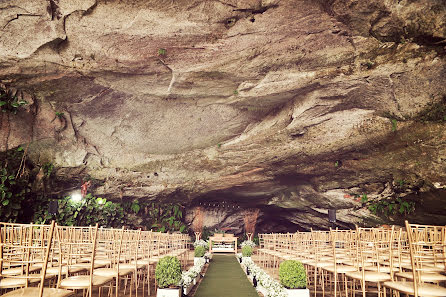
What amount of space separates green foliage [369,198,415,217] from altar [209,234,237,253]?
235 inches

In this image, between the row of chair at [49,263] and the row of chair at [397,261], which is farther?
the row of chair at [397,261]

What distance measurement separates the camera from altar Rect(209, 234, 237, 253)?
44.5 feet

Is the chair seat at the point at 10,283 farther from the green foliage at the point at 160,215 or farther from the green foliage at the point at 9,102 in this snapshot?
the green foliage at the point at 160,215

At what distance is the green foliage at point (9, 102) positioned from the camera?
25.9 ft

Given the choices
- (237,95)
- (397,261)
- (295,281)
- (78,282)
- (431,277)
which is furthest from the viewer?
(237,95)

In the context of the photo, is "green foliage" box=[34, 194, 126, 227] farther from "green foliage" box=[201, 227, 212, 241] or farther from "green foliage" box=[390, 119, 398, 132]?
"green foliage" box=[390, 119, 398, 132]

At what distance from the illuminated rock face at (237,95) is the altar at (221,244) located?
2653 millimetres

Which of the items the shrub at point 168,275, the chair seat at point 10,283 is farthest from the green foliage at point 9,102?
the chair seat at point 10,283

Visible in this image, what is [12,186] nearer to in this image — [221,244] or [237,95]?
[237,95]

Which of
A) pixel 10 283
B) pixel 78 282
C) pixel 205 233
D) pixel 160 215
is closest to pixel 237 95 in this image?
pixel 78 282

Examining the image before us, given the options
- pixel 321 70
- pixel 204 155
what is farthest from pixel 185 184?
pixel 321 70

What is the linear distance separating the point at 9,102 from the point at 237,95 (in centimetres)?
612

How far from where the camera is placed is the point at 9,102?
7988 mm

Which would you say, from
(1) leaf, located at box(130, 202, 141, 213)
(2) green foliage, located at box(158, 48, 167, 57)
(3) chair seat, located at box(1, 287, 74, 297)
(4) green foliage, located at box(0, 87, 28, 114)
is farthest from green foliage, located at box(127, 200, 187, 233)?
(3) chair seat, located at box(1, 287, 74, 297)
